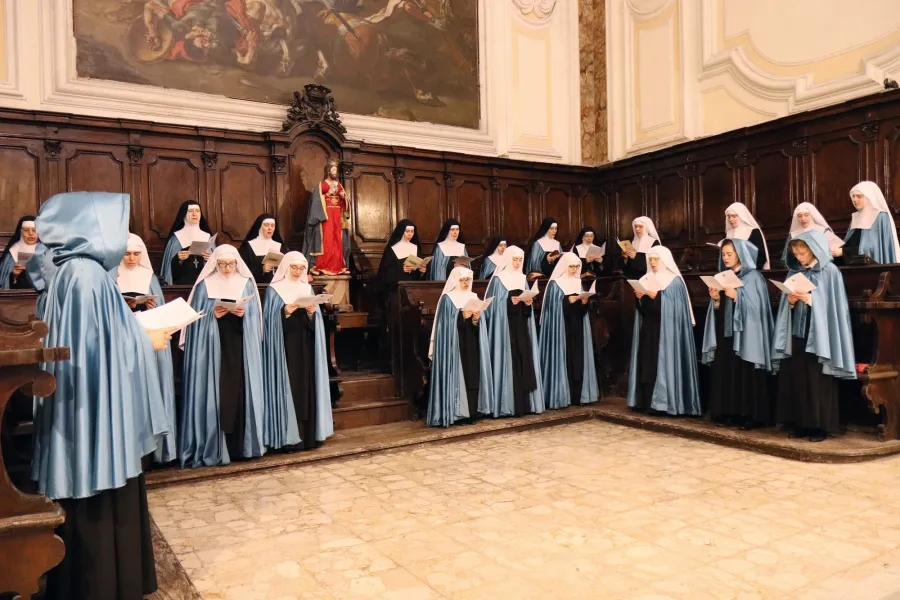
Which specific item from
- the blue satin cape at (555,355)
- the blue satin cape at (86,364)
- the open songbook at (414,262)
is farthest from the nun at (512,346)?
the blue satin cape at (86,364)

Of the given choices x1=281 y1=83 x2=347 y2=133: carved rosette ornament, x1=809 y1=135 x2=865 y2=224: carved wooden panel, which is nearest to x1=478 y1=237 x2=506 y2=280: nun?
x1=281 y1=83 x2=347 y2=133: carved rosette ornament

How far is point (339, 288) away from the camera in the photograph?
861cm

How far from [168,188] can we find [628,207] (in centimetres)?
718

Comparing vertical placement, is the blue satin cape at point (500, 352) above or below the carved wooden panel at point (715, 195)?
below

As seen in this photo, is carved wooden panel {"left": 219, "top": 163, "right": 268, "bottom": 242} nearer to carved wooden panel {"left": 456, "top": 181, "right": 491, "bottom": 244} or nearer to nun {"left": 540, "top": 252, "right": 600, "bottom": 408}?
carved wooden panel {"left": 456, "top": 181, "right": 491, "bottom": 244}

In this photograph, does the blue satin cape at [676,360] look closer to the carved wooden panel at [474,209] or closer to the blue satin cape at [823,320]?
the blue satin cape at [823,320]

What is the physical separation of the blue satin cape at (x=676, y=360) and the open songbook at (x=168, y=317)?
17.2 feet

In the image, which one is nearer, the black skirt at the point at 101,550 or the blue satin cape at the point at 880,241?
the black skirt at the point at 101,550

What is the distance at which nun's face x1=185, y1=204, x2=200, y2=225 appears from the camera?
309 inches

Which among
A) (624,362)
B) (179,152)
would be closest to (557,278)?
(624,362)

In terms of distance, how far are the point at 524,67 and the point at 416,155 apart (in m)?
2.82

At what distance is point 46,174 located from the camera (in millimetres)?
7848

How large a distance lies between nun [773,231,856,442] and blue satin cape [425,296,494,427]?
294 centimetres

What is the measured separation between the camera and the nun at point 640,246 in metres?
8.66
